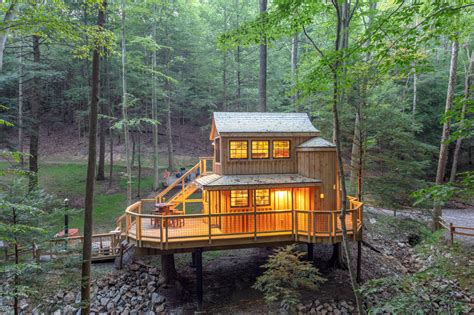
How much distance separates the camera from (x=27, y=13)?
225 inches

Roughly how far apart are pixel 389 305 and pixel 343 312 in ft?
15.7

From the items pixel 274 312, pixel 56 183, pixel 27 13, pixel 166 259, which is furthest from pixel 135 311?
pixel 56 183

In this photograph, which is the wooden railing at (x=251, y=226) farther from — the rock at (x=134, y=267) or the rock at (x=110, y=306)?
the rock at (x=110, y=306)

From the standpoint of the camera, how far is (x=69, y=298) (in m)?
9.10

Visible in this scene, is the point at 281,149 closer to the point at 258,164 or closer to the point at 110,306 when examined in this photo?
the point at 258,164

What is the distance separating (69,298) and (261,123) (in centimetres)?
947

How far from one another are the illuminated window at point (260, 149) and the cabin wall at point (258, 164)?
18 cm

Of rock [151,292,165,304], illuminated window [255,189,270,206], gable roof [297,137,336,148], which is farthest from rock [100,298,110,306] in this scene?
gable roof [297,137,336,148]

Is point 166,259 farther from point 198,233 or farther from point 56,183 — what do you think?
point 56,183

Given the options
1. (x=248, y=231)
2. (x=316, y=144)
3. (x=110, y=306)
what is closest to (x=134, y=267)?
(x=110, y=306)

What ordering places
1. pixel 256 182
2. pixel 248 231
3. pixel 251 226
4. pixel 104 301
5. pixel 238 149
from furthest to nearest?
pixel 238 149 → pixel 251 226 → pixel 256 182 → pixel 248 231 → pixel 104 301

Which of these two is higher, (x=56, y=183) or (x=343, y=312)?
(x=56, y=183)

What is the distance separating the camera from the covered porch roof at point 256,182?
9.84 m

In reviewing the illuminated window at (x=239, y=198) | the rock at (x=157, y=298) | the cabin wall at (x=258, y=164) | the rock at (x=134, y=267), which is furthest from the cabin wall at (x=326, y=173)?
the rock at (x=134, y=267)
